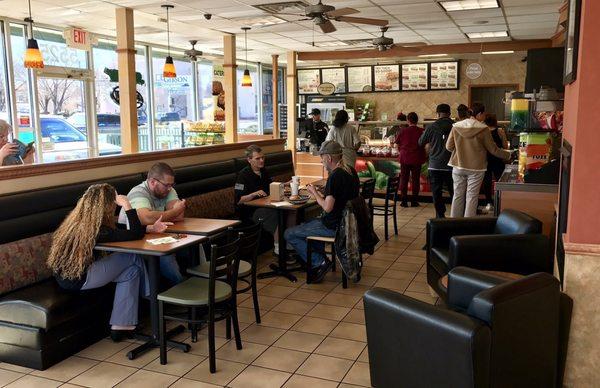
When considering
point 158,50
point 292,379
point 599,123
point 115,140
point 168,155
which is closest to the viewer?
point 599,123

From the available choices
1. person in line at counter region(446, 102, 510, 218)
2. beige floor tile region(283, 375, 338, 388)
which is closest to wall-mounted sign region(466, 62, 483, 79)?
person in line at counter region(446, 102, 510, 218)

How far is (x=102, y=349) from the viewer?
12.8 ft

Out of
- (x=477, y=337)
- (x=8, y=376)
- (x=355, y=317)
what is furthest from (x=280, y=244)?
(x=477, y=337)

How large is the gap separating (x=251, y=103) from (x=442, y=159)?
882 centimetres

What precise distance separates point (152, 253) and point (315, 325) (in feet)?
4.91

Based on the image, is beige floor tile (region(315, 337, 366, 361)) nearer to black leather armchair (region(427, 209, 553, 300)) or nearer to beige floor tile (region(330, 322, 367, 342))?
beige floor tile (region(330, 322, 367, 342))

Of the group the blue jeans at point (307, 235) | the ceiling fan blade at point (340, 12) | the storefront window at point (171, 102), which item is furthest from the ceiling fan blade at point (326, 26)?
the storefront window at point (171, 102)

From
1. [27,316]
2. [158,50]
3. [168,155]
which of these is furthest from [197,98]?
[27,316]

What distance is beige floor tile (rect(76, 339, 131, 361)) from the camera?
3791 mm

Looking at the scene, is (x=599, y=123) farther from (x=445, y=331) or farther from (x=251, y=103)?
(x=251, y=103)

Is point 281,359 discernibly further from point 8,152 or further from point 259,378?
point 8,152

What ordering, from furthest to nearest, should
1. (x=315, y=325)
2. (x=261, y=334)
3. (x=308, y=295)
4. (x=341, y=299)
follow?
(x=308, y=295) → (x=341, y=299) → (x=315, y=325) → (x=261, y=334)

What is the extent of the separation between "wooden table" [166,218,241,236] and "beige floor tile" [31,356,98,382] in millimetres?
1076

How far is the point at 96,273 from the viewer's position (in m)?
3.74
